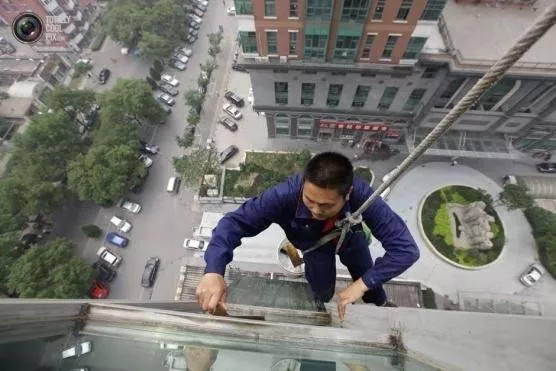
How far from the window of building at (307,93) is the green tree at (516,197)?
11547 mm

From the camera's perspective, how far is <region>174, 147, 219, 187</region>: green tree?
1948 cm

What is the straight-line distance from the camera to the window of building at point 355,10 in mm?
12357

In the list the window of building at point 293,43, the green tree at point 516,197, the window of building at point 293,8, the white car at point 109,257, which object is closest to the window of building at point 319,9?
the window of building at point 293,8

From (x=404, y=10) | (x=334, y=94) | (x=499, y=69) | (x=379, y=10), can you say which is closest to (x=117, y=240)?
(x=334, y=94)

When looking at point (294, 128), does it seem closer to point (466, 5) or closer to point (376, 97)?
point (376, 97)

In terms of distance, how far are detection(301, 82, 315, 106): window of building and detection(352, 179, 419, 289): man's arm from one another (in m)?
12.5

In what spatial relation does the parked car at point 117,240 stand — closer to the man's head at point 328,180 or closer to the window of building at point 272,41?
the window of building at point 272,41

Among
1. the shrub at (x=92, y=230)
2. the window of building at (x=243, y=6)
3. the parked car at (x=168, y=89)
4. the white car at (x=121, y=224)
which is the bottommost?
the shrub at (x=92, y=230)

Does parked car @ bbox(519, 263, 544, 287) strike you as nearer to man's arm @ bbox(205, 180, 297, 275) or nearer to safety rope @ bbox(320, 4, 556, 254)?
man's arm @ bbox(205, 180, 297, 275)

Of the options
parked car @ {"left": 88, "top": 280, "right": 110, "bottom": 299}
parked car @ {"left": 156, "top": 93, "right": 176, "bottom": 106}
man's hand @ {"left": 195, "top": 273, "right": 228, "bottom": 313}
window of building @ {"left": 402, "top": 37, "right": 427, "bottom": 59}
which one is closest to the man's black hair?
man's hand @ {"left": 195, "top": 273, "right": 228, "bottom": 313}

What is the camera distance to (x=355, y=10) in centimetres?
1262

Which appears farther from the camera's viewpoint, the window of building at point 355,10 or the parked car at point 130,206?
the parked car at point 130,206

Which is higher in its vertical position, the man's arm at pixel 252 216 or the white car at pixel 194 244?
the white car at pixel 194 244

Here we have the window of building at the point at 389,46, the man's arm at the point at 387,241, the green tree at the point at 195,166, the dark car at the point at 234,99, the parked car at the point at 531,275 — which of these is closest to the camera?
the man's arm at the point at 387,241
